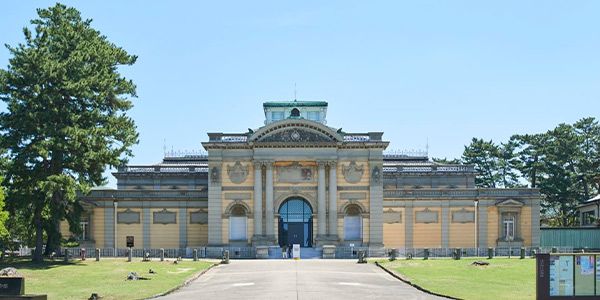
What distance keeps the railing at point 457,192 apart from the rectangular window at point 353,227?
14.6 feet

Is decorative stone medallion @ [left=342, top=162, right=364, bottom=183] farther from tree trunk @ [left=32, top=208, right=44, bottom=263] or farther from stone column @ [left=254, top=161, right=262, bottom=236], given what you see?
tree trunk @ [left=32, top=208, right=44, bottom=263]

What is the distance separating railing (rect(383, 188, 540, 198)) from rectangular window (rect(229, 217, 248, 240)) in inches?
511

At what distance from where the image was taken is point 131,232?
6762 cm

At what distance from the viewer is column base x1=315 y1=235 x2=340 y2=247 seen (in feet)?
208

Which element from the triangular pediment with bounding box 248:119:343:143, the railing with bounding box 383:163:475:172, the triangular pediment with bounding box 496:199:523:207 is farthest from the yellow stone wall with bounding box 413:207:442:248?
the triangular pediment with bounding box 248:119:343:143

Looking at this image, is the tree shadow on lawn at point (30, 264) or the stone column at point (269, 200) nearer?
the tree shadow on lawn at point (30, 264)

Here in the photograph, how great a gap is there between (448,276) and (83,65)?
1153 inches

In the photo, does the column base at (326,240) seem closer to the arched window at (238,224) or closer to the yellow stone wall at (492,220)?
the arched window at (238,224)

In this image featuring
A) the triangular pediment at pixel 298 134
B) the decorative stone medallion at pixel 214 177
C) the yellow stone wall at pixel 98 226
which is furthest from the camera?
the yellow stone wall at pixel 98 226

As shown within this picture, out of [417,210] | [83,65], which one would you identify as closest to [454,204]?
[417,210]

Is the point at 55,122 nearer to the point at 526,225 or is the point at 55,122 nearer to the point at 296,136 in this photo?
the point at 296,136

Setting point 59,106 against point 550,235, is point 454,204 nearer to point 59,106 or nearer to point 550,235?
point 550,235

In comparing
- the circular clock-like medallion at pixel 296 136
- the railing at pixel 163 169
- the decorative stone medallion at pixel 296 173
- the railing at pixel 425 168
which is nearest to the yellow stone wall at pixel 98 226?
the railing at pixel 163 169

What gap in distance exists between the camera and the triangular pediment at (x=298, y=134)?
63.8m
